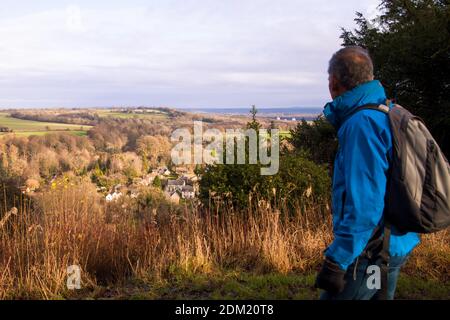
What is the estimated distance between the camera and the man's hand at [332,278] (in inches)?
99.8

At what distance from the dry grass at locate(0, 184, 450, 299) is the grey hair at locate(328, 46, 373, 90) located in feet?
11.1

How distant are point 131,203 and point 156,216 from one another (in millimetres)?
883

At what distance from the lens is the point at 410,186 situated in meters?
2.57

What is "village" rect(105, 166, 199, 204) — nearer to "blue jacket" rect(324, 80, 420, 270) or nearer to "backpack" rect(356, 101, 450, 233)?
"blue jacket" rect(324, 80, 420, 270)

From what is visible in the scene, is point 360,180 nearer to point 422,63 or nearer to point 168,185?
point 168,185

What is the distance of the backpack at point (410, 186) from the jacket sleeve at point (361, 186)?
0.08 metres

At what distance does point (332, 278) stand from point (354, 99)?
1024 millimetres

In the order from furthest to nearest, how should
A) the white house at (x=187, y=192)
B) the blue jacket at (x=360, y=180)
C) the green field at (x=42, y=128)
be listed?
the green field at (x=42, y=128) → the white house at (x=187, y=192) → the blue jacket at (x=360, y=180)

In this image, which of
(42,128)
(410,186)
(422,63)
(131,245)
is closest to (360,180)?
(410,186)

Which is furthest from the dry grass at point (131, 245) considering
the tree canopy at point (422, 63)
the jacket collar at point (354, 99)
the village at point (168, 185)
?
the tree canopy at point (422, 63)

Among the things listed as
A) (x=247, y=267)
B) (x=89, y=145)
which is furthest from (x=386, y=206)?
(x=89, y=145)

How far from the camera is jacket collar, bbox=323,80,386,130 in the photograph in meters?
2.68

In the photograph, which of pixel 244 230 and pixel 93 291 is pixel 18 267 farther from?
pixel 244 230

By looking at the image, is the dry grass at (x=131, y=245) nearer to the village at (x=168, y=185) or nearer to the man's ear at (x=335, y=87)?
the village at (x=168, y=185)
